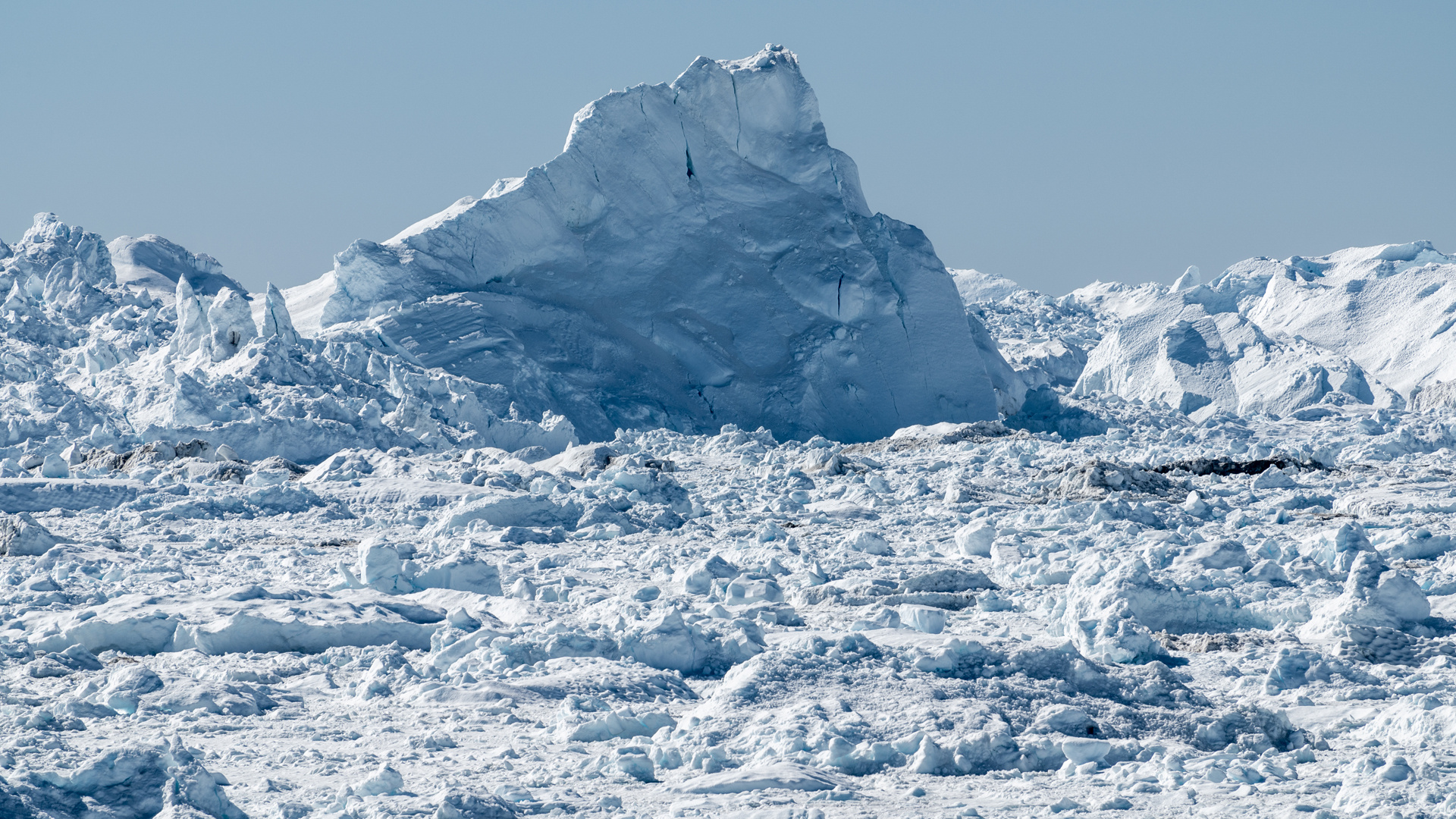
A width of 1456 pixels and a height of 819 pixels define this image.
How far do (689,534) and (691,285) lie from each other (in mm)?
17828

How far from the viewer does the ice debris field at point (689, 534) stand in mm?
5672

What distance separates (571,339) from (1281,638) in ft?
79.3

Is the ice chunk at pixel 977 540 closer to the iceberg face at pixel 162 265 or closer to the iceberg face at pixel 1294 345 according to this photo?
the iceberg face at pixel 1294 345

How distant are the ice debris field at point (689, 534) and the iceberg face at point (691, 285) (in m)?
0.08

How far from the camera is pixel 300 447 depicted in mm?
25078

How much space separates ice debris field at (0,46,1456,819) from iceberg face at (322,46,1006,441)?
3.2 inches

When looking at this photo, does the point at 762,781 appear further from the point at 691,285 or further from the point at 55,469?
the point at 691,285

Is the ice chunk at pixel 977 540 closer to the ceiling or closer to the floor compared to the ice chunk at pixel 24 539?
closer to the floor

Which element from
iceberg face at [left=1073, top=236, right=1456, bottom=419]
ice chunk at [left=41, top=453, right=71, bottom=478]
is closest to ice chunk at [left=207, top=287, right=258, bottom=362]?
ice chunk at [left=41, top=453, right=71, bottom=478]

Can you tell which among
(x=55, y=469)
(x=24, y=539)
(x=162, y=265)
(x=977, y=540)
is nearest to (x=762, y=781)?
(x=977, y=540)

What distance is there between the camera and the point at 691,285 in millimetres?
31922

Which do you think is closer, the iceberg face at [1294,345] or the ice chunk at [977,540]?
the ice chunk at [977,540]

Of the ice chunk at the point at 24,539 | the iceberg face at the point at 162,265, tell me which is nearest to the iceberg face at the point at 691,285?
the iceberg face at the point at 162,265

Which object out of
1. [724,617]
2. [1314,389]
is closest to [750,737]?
[724,617]
